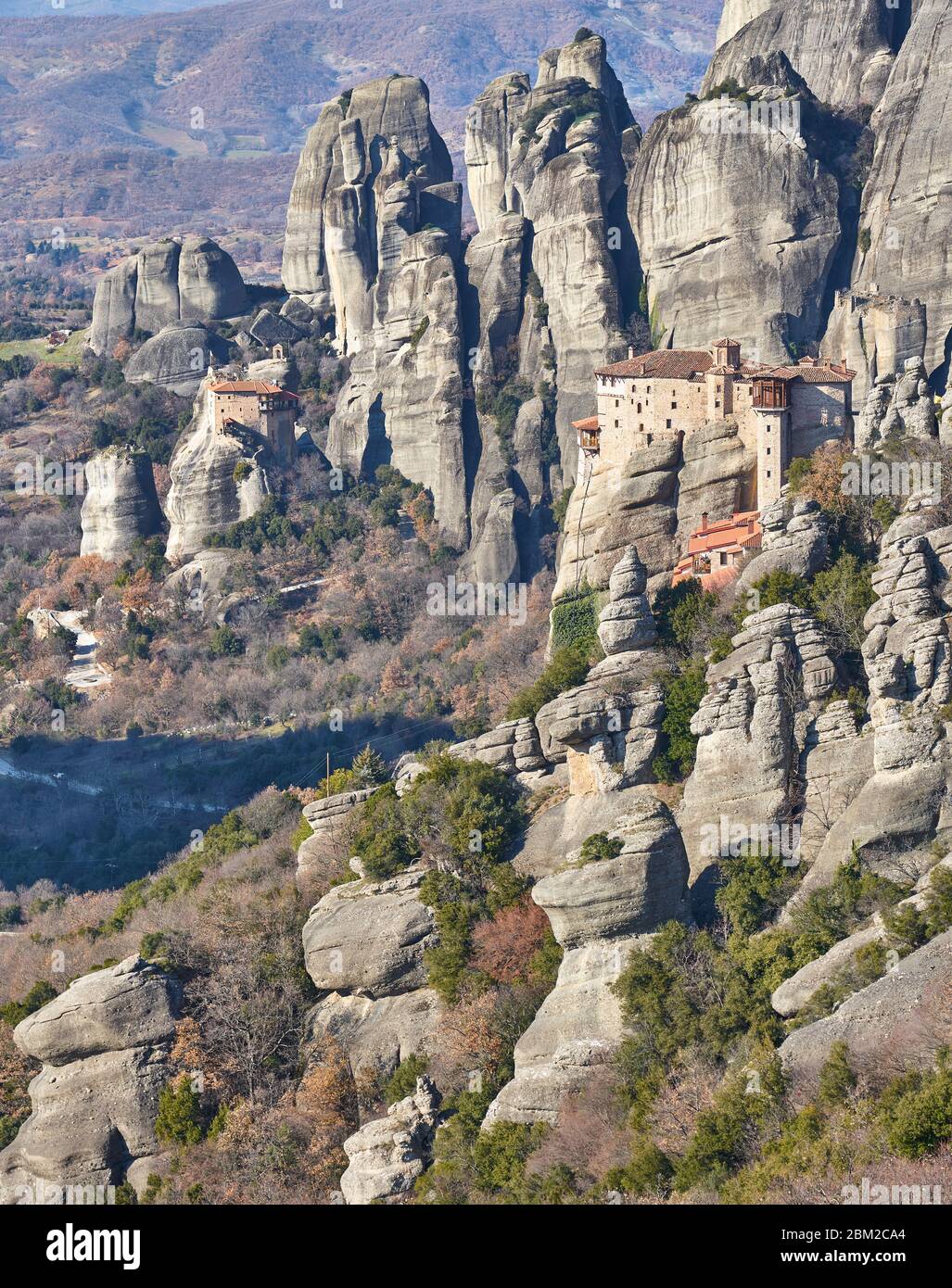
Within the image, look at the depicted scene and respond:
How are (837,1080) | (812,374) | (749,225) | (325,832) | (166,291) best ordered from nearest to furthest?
(837,1080), (325,832), (812,374), (749,225), (166,291)

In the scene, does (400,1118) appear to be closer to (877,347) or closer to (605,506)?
(605,506)

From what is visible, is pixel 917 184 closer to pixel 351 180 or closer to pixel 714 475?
pixel 714 475

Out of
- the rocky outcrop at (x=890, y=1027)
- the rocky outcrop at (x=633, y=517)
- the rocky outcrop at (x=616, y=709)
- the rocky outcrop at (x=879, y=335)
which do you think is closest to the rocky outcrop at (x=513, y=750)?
the rocky outcrop at (x=616, y=709)

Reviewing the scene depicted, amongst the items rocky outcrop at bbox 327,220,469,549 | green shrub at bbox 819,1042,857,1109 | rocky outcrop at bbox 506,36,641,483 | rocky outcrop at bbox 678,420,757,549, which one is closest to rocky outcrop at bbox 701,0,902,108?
rocky outcrop at bbox 506,36,641,483

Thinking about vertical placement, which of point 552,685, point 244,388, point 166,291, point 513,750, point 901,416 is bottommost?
point 513,750

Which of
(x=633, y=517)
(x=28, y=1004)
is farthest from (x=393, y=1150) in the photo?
(x=633, y=517)

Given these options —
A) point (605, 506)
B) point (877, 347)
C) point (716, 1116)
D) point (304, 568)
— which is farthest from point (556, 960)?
point (304, 568)

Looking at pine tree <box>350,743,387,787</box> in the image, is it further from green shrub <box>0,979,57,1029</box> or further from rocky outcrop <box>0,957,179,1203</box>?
rocky outcrop <box>0,957,179,1203</box>
